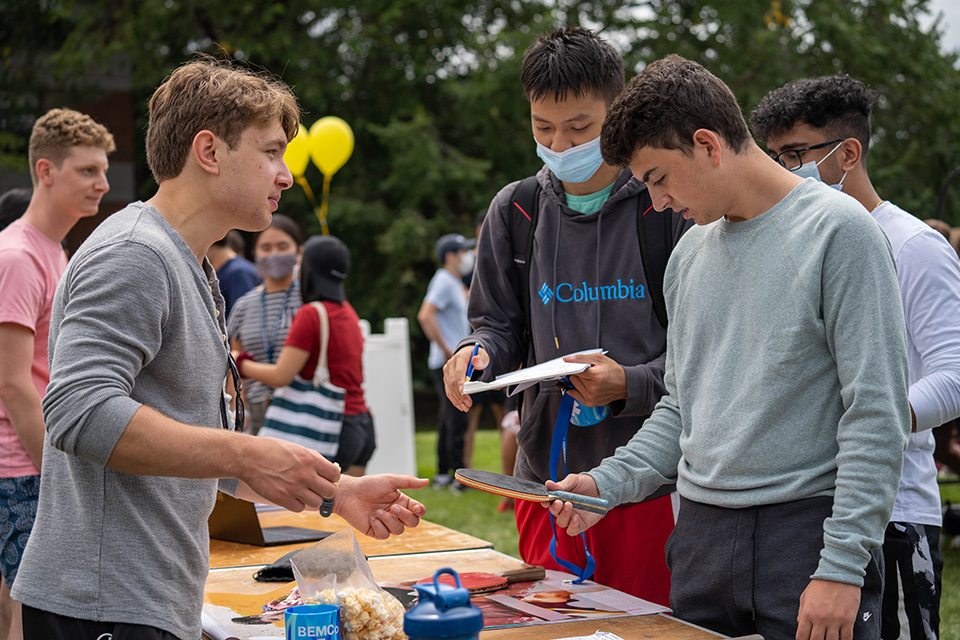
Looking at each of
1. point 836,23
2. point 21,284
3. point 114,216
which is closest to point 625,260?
point 114,216

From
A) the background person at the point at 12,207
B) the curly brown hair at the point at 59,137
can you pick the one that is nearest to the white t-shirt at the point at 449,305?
the background person at the point at 12,207

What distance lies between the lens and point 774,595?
1727mm

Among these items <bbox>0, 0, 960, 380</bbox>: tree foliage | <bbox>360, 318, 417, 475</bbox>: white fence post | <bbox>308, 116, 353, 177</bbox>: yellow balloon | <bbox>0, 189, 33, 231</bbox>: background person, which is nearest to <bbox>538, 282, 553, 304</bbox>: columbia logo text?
<bbox>0, 189, 33, 231</bbox>: background person

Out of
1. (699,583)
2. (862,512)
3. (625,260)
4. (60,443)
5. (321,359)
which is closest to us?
(60,443)

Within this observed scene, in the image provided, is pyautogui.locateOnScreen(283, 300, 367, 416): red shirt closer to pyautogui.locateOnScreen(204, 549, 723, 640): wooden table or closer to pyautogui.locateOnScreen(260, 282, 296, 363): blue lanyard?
pyautogui.locateOnScreen(260, 282, 296, 363): blue lanyard

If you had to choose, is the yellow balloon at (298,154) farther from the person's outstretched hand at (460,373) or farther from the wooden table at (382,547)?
the person's outstretched hand at (460,373)

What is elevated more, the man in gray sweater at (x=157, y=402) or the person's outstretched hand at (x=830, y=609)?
the man in gray sweater at (x=157, y=402)

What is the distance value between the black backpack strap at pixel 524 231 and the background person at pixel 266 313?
8.94ft

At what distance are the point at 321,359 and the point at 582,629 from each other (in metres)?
3.16

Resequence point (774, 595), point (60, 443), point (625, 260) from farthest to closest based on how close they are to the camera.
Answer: point (625, 260), point (774, 595), point (60, 443)

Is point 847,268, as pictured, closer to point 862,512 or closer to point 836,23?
point 862,512

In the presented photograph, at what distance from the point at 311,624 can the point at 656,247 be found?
1.30m

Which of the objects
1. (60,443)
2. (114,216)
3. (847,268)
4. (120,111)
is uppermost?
(120,111)

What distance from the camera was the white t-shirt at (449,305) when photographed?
7.93m
